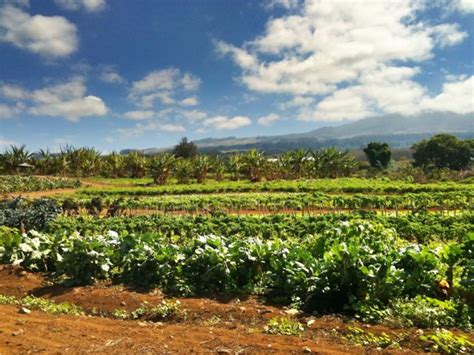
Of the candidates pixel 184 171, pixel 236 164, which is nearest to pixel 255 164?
pixel 236 164

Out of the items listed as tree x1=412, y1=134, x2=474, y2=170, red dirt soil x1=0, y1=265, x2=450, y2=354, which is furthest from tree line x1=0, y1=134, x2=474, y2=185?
red dirt soil x1=0, y1=265, x2=450, y2=354

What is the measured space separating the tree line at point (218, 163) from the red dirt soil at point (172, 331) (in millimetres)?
41268

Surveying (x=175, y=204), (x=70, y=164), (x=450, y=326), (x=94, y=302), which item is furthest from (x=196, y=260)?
(x=70, y=164)

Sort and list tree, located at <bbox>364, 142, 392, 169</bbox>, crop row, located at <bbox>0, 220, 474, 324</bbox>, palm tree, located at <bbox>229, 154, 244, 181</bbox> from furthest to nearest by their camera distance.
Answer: tree, located at <bbox>364, 142, 392, 169</bbox>, palm tree, located at <bbox>229, 154, 244, 181</bbox>, crop row, located at <bbox>0, 220, 474, 324</bbox>

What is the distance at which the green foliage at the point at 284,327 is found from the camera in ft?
16.0

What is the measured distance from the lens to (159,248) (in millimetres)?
7047

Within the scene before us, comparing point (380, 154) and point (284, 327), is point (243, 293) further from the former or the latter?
point (380, 154)

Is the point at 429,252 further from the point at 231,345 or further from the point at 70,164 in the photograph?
the point at 70,164

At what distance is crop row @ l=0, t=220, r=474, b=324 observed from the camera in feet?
17.4

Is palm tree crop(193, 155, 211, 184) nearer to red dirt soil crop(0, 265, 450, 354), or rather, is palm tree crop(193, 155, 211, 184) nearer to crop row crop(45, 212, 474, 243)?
crop row crop(45, 212, 474, 243)

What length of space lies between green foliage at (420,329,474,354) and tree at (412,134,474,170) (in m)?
63.0

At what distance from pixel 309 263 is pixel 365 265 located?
0.78m

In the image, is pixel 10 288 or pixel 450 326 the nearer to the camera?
pixel 450 326

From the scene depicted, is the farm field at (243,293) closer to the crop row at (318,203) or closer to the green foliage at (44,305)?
the green foliage at (44,305)
